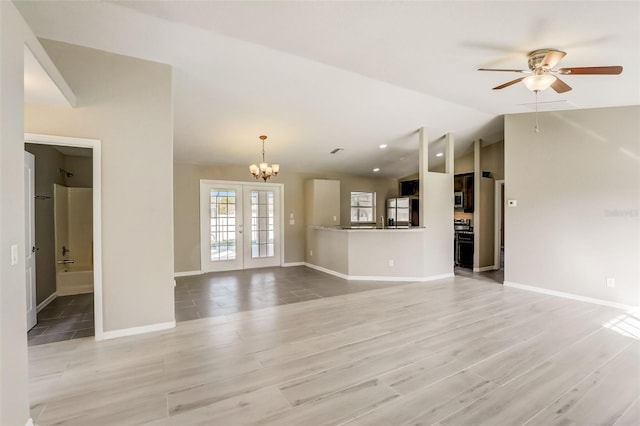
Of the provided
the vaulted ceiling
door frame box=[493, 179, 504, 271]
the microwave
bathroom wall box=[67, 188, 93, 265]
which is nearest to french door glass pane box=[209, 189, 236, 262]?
the vaulted ceiling

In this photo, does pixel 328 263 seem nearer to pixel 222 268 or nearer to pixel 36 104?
pixel 222 268

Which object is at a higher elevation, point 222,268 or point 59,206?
point 59,206

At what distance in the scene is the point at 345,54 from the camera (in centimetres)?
315

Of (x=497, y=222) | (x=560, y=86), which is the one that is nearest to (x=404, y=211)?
(x=497, y=222)

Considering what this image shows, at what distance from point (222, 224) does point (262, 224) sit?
971mm

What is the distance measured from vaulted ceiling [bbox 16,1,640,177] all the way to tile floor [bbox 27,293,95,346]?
3.00 meters

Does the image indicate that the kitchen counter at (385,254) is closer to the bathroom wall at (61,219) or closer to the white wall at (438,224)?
the white wall at (438,224)

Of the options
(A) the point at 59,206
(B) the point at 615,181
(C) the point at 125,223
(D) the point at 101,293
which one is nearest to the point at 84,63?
(C) the point at 125,223

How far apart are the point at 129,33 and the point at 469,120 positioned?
5.50 m

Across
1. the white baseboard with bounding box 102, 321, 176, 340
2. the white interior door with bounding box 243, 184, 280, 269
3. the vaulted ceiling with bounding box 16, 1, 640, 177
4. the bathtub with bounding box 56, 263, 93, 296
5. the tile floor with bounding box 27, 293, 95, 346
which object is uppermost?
the vaulted ceiling with bounding box 16, 1, 640, 177

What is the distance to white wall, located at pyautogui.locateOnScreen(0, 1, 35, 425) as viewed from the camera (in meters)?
1.52

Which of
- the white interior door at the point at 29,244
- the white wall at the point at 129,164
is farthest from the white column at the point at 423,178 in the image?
the white interior door at the point at 29,244

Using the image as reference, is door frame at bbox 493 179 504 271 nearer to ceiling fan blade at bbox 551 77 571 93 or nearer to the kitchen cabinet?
the kitchen cabinet

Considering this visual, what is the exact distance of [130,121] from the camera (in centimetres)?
318
